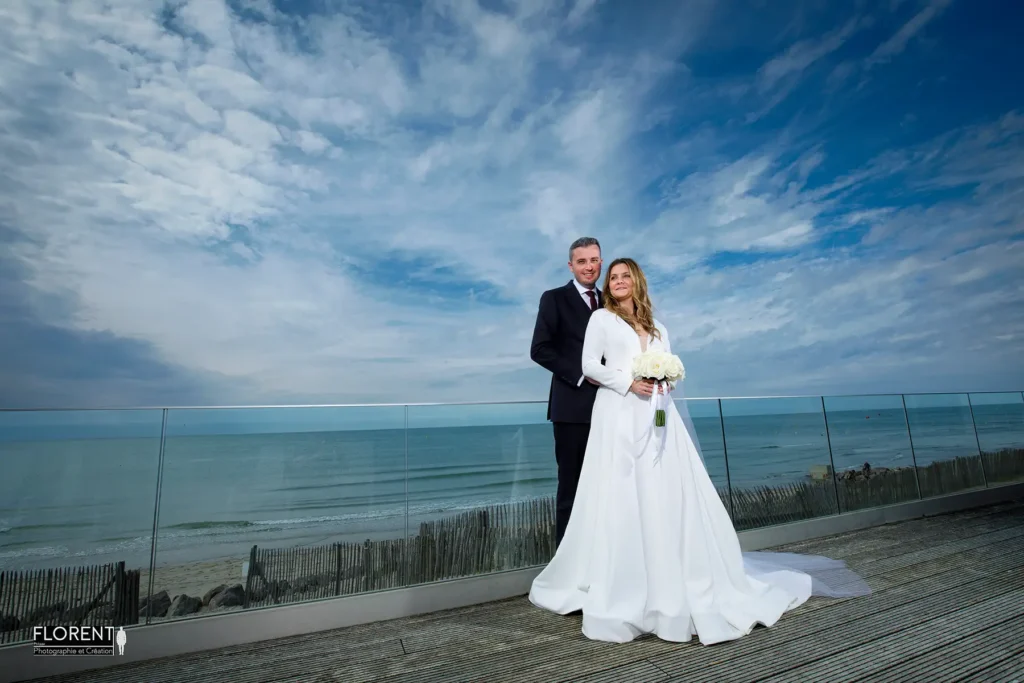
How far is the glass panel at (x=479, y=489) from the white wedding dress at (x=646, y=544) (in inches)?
17.3

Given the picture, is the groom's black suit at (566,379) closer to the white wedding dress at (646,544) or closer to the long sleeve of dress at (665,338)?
the white wedding dress at (646,544)

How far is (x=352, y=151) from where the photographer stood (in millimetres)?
19078

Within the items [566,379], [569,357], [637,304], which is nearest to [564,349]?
[569,357]

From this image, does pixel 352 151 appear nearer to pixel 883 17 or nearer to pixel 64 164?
pixel 64 164

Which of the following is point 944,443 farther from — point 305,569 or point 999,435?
point 305,569

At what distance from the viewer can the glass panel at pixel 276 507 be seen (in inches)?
81.7

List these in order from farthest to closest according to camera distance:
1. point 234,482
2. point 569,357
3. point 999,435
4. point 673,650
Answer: point 999,435 < point 569,357 < point 234,482 < point 673,650

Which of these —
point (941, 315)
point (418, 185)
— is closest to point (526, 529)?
point (418, 185)

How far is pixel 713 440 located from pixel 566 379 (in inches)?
67.3

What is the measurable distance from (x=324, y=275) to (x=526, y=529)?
27210mm

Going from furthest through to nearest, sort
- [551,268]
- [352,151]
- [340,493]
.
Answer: [551,268] → [352,151] → [340,493]

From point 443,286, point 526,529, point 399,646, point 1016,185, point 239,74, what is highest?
point 239,74

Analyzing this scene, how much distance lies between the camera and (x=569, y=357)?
262 centimetres

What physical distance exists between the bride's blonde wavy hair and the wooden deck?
1.40 m
